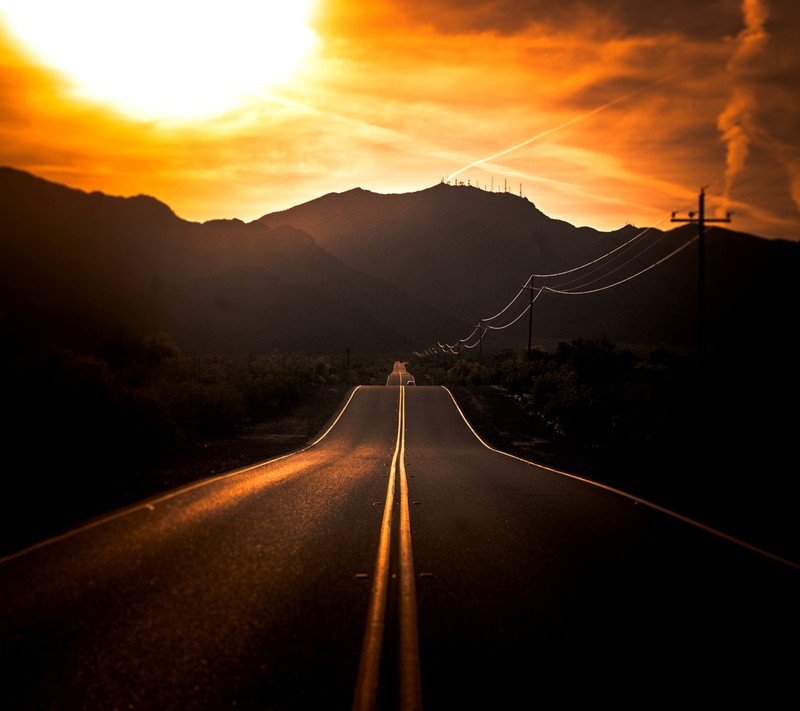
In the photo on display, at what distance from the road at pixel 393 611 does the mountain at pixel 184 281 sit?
61.8 metres

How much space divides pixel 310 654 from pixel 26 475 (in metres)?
10.5

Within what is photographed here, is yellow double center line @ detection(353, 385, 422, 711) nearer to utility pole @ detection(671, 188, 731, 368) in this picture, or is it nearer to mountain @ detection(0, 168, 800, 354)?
utility pole @ detection(671, 188, 731, 368)

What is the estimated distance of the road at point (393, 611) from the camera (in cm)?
417

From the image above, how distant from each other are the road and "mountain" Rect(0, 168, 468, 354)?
203 ft

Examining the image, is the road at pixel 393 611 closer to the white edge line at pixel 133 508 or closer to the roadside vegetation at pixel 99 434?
the white edge line at pixel 133 508

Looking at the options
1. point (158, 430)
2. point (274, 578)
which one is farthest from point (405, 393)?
point (274, 578)

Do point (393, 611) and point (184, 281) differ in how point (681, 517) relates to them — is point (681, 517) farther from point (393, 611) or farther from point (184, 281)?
point (184, 281)

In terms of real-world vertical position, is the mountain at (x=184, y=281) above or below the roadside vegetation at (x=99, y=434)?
above

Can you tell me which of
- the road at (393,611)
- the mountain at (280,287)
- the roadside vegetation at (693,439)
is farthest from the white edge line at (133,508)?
the mountain at (280,287)

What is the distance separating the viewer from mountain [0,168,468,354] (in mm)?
88438

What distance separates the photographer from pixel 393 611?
5.63m

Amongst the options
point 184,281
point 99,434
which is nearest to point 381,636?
point 99,434

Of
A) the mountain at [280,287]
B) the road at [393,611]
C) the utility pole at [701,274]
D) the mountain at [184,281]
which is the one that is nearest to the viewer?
the road at [393,611]

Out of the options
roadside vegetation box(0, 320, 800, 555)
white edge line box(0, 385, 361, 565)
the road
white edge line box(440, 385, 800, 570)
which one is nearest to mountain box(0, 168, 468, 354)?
roadside vegetation box(0, 320, 800, 555)
